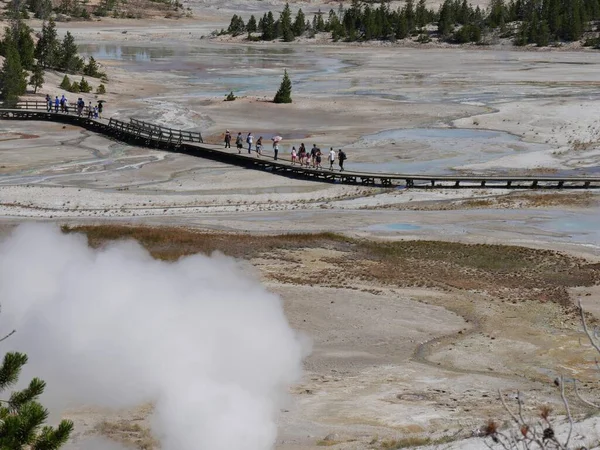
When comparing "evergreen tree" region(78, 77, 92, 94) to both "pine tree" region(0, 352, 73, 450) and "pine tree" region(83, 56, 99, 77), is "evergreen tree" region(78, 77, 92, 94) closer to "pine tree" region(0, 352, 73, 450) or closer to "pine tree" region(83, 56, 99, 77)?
"pine tree" region(83, 56, 99, 77)

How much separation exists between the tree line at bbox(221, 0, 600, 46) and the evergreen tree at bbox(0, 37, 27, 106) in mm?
61171

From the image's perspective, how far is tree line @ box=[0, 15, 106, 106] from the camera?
59594mm

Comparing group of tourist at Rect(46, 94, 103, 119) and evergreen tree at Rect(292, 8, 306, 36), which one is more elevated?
evergreen tree at Rect(292, 8, 306, 36)

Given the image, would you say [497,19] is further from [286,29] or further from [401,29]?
[286,29]

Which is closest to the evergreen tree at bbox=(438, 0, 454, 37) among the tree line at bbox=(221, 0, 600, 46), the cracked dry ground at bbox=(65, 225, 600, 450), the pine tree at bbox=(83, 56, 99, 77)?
Result: the tree line at bbox=(221, 0, 600, 46)

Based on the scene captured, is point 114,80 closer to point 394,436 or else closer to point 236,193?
point 236,193

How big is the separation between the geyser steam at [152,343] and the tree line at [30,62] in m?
44.6

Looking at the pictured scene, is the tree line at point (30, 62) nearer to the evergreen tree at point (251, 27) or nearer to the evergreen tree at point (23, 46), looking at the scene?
the evergreen tree at point (23, 46)

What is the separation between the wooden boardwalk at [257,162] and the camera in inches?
1480

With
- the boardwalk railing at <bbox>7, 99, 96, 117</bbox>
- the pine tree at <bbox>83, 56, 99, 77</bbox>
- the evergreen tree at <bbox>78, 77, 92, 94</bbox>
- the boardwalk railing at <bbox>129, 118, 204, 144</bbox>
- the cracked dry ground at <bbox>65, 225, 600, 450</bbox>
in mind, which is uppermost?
the pine tree at <bbox>83, 56, 99, 77</bbox>

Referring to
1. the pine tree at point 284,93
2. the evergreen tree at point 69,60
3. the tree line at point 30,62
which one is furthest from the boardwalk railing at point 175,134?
the evergreen tree at point 69,60

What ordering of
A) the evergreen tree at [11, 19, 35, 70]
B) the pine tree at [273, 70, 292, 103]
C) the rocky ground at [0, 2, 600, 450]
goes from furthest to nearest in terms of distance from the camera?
the evergreen tree at [11, 19, 35, 70]
the pine tree at [273, 70, 292, 103]
the rocky ground at [0, 2, 600, 450]

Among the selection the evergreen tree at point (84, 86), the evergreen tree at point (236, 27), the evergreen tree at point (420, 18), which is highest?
the evergreen tree at point (420, 18)

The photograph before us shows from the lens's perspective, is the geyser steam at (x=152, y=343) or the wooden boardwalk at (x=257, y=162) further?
the wooden boardwalk at (x=257, y=162)
